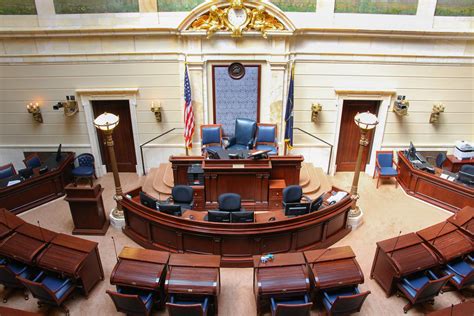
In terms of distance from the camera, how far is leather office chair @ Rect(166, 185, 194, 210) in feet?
22.2

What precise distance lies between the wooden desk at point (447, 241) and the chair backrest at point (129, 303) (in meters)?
4.52

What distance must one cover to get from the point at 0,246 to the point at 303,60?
733cm

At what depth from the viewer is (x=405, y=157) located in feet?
28.0

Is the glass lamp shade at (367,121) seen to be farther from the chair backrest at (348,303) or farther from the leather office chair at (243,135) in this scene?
the chair backrest at (348,303)

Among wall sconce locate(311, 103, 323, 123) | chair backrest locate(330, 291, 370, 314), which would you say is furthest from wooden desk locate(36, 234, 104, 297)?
wall sconce locate(311, 103, 323, 123)

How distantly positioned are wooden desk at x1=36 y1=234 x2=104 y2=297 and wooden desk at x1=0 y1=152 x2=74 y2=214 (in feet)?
9.36

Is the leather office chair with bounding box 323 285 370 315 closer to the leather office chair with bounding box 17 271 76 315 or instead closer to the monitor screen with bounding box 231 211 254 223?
Answer: the monitor screen with bounding box 231 211 254 223

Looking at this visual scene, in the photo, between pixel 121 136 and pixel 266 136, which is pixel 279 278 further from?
pixel 121 136

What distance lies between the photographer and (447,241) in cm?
536

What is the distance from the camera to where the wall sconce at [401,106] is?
8414 millimetres

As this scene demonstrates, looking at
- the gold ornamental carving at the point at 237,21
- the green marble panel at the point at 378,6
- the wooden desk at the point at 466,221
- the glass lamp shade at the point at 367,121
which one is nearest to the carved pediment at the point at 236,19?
the gold ornamental carving at the point at 237,21

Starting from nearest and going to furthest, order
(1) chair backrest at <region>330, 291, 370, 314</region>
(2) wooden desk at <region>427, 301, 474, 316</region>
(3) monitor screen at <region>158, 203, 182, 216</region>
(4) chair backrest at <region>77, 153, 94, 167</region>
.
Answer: (2) wooden desk at <region>427, 301, 474, 316</region>, (1) chair backrest at <region>330, 291, 370, 314</region>, (3) monitor screen at <region>158, 203, 182, 216</region>, (4) chair backrest at <region>77, 153, 94, 167</region>

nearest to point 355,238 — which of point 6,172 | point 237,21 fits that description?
point 237,21

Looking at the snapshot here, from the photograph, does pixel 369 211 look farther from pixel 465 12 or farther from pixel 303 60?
pixel 465 12
